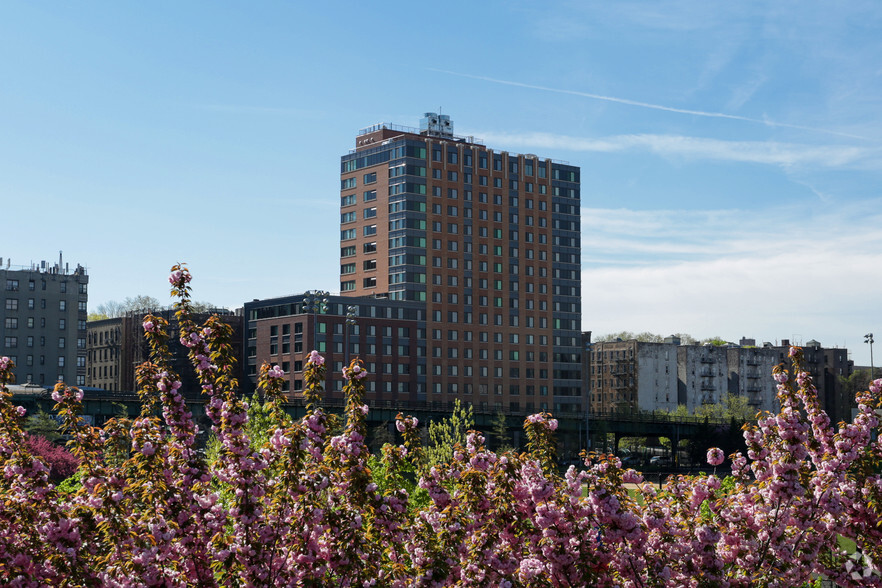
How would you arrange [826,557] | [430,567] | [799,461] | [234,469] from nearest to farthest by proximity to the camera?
1. [234,469]
2. [430,567]
3. [799,461]
4. [826,557]

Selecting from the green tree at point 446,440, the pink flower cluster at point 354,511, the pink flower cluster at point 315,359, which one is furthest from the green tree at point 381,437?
the pink flower cluster at point 315,359

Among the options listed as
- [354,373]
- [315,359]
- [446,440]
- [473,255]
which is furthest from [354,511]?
[473,255]

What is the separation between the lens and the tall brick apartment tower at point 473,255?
6747 inches

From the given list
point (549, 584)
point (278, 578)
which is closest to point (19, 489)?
point (278, 578)

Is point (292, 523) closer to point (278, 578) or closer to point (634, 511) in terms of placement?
point (278, 578)

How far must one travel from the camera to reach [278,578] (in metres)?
18.5

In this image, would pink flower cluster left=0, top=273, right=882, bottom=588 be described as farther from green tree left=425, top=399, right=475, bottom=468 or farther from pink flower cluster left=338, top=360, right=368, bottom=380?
green tree left=425, top=399, right=475, bottom=468

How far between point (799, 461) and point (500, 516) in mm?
5698

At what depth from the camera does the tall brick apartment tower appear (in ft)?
562

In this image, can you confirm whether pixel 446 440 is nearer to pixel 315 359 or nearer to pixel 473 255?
pixel 315 359

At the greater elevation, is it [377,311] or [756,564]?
[377,311]

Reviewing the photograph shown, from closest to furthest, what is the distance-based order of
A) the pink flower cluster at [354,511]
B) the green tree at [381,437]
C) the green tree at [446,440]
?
the pink flower cluster at [354,511] → the green tree at [446,440] → the green tree at [381,437]

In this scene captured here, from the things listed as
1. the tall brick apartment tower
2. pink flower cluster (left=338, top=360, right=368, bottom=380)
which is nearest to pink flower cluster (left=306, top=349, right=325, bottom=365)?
pink flower cluster (left=338, top=360, right=368, bottom=380)

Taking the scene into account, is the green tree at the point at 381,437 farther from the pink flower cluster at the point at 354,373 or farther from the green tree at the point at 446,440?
the pink flower cluster at the point at 354,373
